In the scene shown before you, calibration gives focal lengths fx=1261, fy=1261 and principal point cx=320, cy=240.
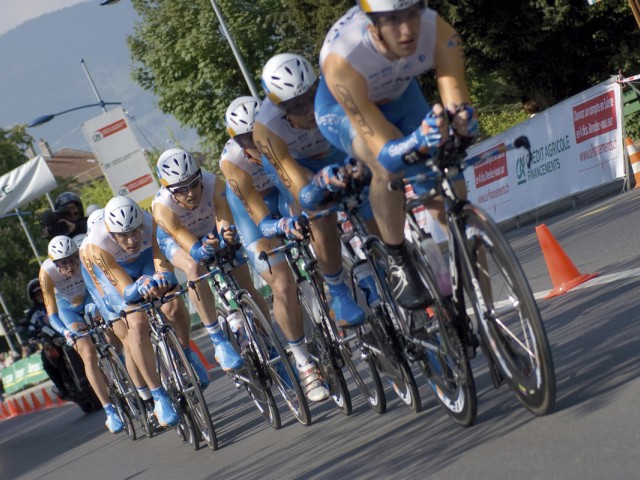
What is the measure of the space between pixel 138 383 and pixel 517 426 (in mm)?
6867

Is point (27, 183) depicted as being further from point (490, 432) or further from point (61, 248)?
point (490, 432)

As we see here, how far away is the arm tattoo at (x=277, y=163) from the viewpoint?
7762mm

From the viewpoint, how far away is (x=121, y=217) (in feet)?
35.5

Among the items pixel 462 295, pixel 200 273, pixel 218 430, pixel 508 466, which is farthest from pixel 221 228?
pixel 508 466

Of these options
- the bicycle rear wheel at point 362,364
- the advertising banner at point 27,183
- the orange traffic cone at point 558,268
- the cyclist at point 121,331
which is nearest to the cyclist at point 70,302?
the cyclist at point 121,331

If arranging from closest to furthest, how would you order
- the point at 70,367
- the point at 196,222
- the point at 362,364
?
the point at 362,364 < the point at 196,222 < the point at 70,367

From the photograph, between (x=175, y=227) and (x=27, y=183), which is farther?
(x=27, y=183)

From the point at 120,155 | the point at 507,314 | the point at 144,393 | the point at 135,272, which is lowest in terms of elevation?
the point at 144,393

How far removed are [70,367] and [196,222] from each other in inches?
327

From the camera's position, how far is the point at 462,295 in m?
5.98

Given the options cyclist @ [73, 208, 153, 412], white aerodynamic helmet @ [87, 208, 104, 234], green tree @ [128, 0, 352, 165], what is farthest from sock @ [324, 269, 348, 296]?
green tree @ [128, 0, 352, 165]

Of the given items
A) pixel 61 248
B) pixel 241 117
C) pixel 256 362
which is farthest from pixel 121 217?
pixel 61 248

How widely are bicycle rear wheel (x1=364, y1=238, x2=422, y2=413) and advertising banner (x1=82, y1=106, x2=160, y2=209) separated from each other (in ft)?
65.5

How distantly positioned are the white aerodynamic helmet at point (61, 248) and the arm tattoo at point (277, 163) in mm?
6572
